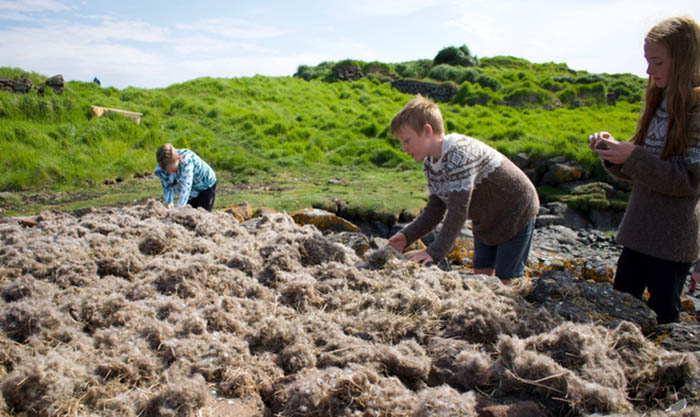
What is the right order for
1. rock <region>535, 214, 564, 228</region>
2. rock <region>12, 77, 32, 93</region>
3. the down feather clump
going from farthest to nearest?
rock <region>12, 77, 32, 93</region> < rock <region>535, 214, 564, 228</region> < the down feather clump

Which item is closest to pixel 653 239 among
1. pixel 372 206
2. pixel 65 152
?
pixel 372 206

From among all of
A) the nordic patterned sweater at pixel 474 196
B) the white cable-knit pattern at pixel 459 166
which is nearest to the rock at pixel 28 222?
the nordic patterned sweater at pixel 474 196

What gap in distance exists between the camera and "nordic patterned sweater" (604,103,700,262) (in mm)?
2354

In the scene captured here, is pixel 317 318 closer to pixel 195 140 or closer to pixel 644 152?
pixel 644 152

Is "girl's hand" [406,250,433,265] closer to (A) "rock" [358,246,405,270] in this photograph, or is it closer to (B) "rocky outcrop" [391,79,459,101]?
(A) "rock" [358,246,405,270]

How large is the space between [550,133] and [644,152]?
526 inches

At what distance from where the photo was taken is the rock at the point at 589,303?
7.20ft

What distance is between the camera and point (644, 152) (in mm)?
2412

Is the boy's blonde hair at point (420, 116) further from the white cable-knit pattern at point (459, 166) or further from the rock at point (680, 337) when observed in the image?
the rock at point (680, 337)

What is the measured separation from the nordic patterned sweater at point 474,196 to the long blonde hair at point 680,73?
0.99 meters

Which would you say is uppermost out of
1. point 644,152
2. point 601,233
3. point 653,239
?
point 644,152

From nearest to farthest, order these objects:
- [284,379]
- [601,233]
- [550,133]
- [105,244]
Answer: [284,379], [105,244], [601,233], [550,133]

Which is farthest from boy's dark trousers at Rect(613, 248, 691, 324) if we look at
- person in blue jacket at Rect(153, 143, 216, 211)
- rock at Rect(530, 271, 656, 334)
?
person in blue jacket at Rect(153, 143, 216, 211)

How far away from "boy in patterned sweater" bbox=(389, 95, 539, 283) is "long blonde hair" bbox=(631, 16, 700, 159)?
1.01 metres
